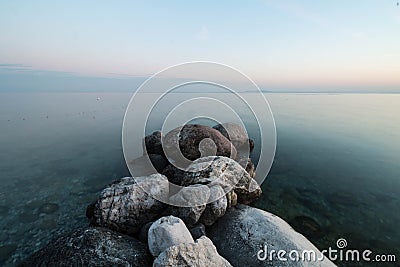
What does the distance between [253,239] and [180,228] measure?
2.09 metres

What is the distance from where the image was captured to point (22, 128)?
77.9 feet

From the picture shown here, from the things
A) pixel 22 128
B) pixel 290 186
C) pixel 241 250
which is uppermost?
pixel 241 250

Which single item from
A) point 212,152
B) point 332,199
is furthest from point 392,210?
point 212,152

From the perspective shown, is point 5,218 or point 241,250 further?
point 5,218

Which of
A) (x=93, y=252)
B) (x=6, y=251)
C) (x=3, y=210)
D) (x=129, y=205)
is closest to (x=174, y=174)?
(x=129, y=205)

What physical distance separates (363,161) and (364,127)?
45.5 ft

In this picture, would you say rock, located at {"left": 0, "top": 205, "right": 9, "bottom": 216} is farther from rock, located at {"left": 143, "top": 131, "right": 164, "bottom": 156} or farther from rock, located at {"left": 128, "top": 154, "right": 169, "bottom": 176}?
rock, located at {"left": 143, "top": 131, "right": 164, "bottom": 156}

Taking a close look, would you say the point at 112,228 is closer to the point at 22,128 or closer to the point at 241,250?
the point at 241,250

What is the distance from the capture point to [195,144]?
1126 cm

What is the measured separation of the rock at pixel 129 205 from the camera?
6234 millimetres

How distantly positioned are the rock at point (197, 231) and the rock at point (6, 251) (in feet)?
18.1

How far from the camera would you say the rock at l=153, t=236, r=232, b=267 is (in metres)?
4.07

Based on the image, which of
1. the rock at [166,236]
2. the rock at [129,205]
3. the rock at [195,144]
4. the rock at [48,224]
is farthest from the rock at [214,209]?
the rock at [48,224]

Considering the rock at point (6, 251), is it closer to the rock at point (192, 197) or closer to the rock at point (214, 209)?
the rock at point (192, 197)
